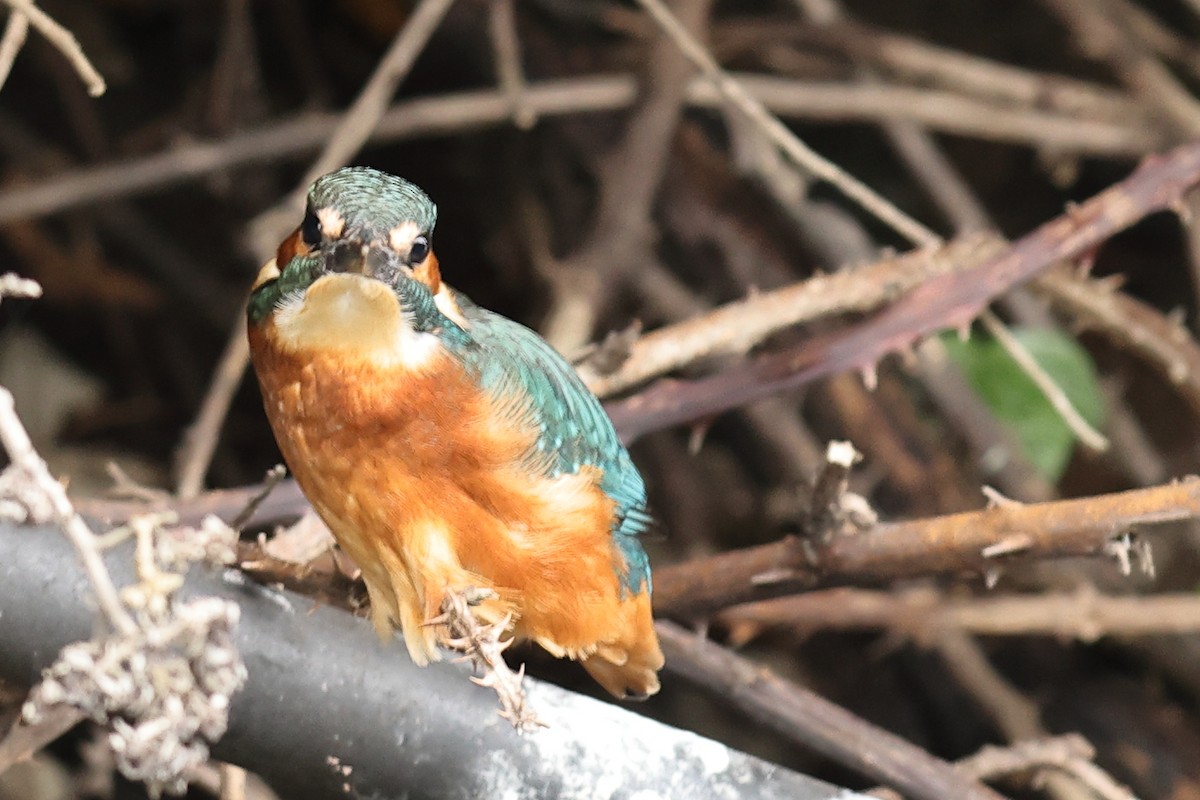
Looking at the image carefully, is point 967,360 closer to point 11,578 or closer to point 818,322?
point 818,322

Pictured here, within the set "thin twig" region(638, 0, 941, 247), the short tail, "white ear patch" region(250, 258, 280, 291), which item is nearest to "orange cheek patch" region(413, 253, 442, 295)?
"white ear patch" region(250, 258, 280, 291)

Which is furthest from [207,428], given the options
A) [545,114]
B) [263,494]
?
[545,114]

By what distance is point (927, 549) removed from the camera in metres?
1.22

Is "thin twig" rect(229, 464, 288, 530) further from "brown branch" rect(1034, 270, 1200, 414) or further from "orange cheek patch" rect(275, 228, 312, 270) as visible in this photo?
"brown branch" rect(1034, 270, 1200, 414)

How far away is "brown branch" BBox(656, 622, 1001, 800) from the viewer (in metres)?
1.34

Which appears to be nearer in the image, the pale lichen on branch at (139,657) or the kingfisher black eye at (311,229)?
the pale lichen on branch at (139,657)

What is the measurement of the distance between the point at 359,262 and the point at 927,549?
0.61 m

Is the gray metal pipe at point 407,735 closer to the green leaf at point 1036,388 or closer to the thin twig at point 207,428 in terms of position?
the thin twig at point 207,428

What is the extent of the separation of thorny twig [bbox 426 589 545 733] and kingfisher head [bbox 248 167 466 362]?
8.4 inches

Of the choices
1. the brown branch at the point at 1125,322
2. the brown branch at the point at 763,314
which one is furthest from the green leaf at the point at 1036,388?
the brown branch at the point at 763,314

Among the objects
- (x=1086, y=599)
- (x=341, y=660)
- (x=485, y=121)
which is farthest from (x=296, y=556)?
(x=1086, y=599)

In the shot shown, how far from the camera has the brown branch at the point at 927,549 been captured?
1.12 metres

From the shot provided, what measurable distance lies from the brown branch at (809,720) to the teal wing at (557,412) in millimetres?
137

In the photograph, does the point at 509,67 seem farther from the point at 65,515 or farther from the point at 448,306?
the point at 65,515
